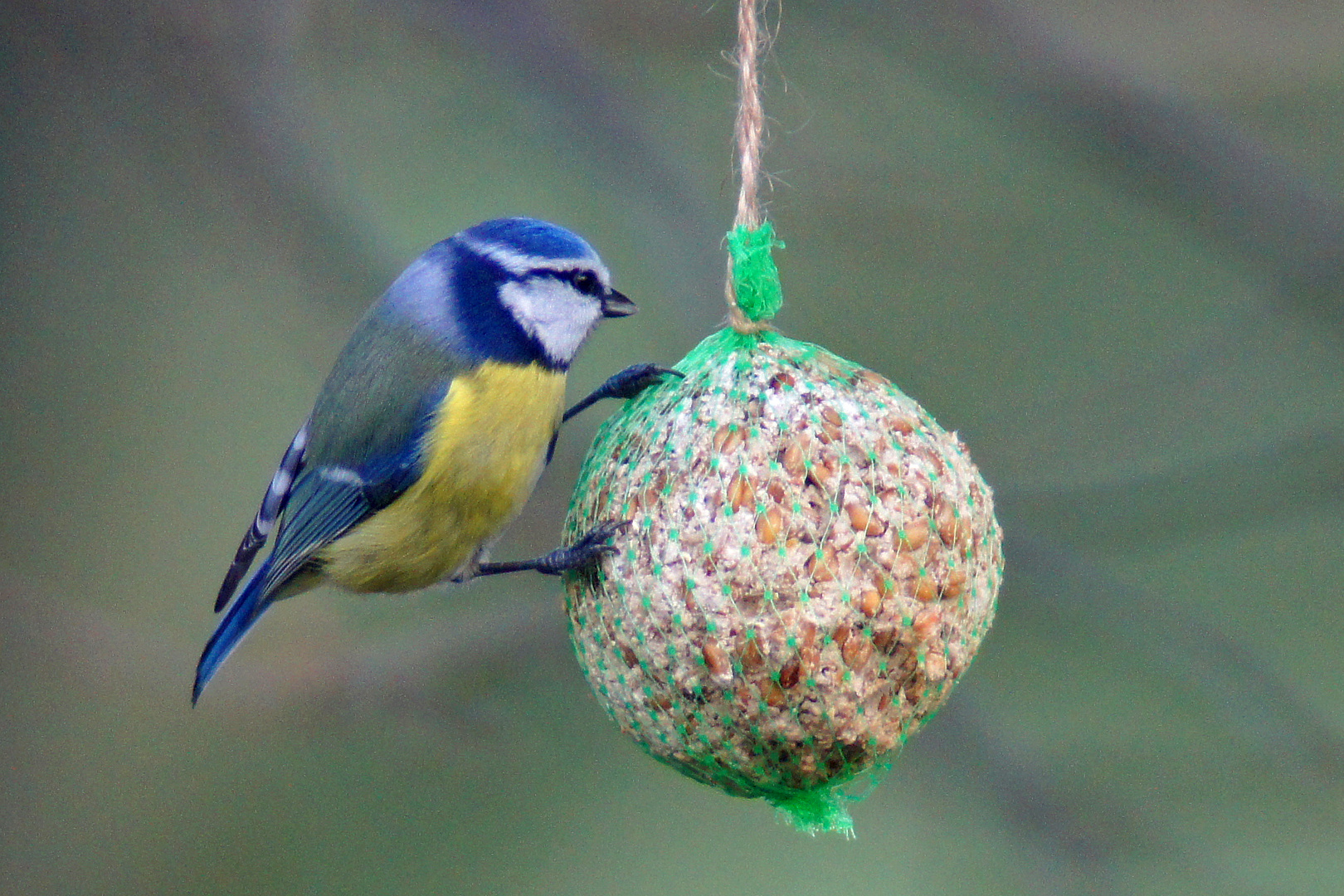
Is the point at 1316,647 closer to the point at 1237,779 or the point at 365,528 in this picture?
the point at 1237,779

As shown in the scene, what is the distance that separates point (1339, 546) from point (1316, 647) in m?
0.32

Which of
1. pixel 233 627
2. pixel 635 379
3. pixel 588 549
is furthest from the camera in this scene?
pixel 233 627

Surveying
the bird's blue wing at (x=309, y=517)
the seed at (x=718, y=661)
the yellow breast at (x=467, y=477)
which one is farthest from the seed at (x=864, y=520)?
the bird's blue wing at (x=309, y=517)

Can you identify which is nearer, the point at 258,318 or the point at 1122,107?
the point at 1122,107

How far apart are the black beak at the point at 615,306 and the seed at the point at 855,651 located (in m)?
0.70

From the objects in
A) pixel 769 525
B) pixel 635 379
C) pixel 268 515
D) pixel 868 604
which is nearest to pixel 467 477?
pixel 635 379

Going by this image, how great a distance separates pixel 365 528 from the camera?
77.2 inches

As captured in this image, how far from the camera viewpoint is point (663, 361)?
3.08 meters

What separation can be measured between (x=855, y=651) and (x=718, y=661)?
165 mm

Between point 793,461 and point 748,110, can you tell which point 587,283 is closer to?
point 748,110

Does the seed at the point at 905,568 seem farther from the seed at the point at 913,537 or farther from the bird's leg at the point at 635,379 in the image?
the bird's leg at the point at 635,379

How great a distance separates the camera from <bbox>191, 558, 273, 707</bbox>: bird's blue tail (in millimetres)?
2049

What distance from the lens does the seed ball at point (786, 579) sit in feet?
4.88

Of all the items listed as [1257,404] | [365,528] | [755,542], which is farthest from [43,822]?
[1257,404]
